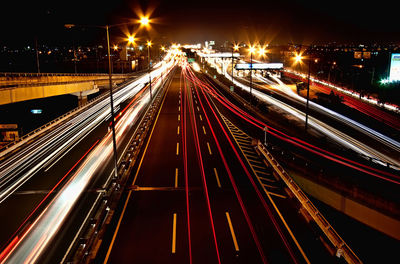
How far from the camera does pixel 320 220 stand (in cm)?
1402

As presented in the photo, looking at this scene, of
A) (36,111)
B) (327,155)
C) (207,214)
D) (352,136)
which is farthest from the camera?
(36,111)

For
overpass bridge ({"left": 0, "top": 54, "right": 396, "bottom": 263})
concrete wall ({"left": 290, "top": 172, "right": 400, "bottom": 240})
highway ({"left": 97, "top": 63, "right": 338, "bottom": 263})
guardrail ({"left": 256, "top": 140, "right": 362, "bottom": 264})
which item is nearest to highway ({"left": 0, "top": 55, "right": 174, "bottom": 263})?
overpass bridge ({"left": 0, "top": 54, "right": 396, "bottom": 263})

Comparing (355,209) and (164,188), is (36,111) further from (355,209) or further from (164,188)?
(355,209)

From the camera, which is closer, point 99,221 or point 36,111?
point 99,221

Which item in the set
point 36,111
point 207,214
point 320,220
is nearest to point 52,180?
point 207,214

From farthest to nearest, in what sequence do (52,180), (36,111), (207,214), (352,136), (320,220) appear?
1. (36,111)
2. (352,136)
3. (52,180)
4. (207,214)
5. (320,220)

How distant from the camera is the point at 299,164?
66.7ft

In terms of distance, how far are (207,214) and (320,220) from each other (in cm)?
537

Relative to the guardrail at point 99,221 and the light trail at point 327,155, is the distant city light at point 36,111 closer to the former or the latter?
the light trail at point 327,155

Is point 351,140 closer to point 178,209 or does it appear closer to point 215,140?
point 215,140

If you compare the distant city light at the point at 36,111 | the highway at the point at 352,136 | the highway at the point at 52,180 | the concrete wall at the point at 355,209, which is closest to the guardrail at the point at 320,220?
the concrete wall at the point at 355,209

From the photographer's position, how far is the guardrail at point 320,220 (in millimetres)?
11625

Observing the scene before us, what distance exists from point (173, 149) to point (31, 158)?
11125 mm

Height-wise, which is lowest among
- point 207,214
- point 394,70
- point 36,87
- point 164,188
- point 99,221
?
point 207,214
